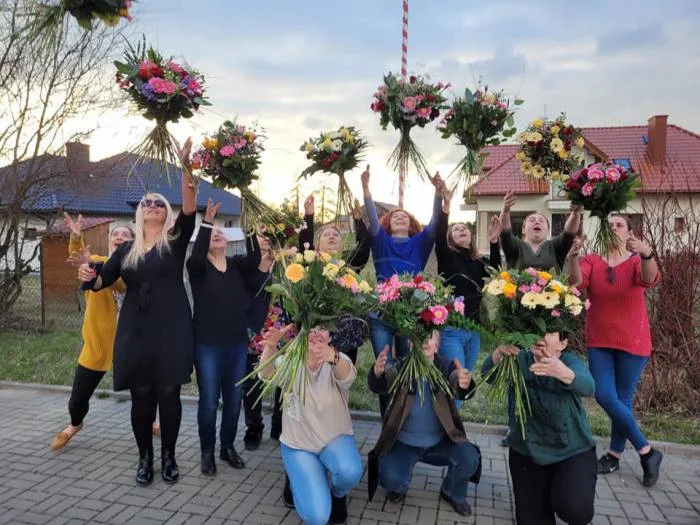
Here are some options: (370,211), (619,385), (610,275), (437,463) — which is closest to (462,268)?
(370,211)

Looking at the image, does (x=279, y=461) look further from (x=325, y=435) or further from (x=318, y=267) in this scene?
(x=318, y=267)

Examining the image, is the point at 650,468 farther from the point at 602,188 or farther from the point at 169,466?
the point at 169,466

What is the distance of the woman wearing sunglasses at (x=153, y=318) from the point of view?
3906 mm

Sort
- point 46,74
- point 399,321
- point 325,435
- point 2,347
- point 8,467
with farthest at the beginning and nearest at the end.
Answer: point 46,74
point 2,347
point 8,467
point 325,435
point 399,321

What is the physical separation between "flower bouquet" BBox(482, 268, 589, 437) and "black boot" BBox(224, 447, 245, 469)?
2254 millimetres

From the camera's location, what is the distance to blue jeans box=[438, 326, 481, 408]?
4.28m

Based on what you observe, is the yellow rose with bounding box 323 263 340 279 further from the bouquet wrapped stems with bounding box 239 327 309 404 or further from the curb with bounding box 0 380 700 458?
the curb with bounding box 0 380 700 458

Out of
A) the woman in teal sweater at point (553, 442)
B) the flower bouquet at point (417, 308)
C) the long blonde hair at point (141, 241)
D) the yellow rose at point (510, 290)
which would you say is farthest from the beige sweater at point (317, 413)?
the long blonde hair at point (141, 241)

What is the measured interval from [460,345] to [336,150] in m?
1.86

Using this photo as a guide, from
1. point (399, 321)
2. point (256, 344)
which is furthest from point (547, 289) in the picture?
point (256, 344)

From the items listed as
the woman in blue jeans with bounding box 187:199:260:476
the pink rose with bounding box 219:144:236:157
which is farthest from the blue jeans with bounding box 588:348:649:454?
the pink rose with bounding box 219:144:236:157

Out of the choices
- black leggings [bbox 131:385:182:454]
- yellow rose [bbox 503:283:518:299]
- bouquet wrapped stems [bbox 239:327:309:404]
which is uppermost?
yellow rose [bbox 503:283:518:299]

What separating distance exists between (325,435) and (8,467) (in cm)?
286

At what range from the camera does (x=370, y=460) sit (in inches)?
145
